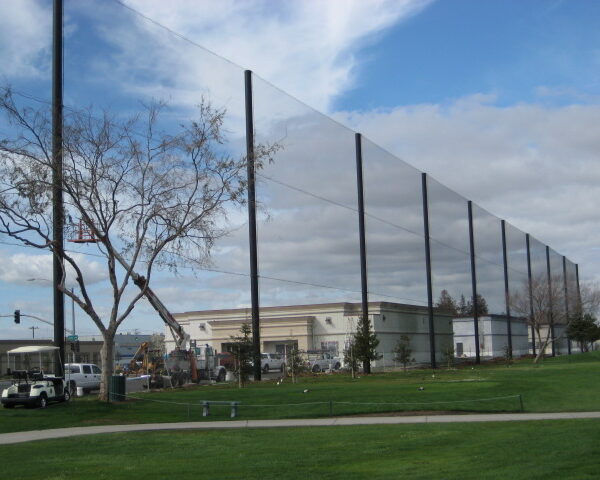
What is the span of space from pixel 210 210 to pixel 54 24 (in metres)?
9.17

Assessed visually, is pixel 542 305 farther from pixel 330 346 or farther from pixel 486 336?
pixel 330 346

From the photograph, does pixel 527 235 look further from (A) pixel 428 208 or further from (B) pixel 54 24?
(B) pixel 54 24

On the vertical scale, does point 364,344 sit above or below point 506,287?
below

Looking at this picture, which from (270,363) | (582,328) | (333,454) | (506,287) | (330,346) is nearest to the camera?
(333,454)

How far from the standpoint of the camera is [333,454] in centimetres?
1465

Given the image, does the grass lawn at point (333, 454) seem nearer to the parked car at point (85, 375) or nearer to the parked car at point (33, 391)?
the parked car at point (33, 391)

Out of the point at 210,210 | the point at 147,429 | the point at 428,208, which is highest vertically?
the point at 428,208

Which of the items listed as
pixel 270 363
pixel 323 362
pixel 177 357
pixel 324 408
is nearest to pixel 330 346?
pixel 323 362

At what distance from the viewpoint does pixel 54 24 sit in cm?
2862

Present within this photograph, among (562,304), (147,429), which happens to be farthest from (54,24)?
(562,304)

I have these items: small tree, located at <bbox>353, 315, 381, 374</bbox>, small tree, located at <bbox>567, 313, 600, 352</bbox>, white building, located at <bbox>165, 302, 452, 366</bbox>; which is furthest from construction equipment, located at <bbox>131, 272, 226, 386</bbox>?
small tree, located at <bbox>567, 313, 600, 352</bbox>

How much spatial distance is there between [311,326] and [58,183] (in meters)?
51.7

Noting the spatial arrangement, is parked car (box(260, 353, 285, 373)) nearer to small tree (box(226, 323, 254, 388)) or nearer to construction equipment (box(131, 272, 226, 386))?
construction equipment (box(131, 272, 226, 386))

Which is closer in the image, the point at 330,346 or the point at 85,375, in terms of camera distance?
the point at 85,375
